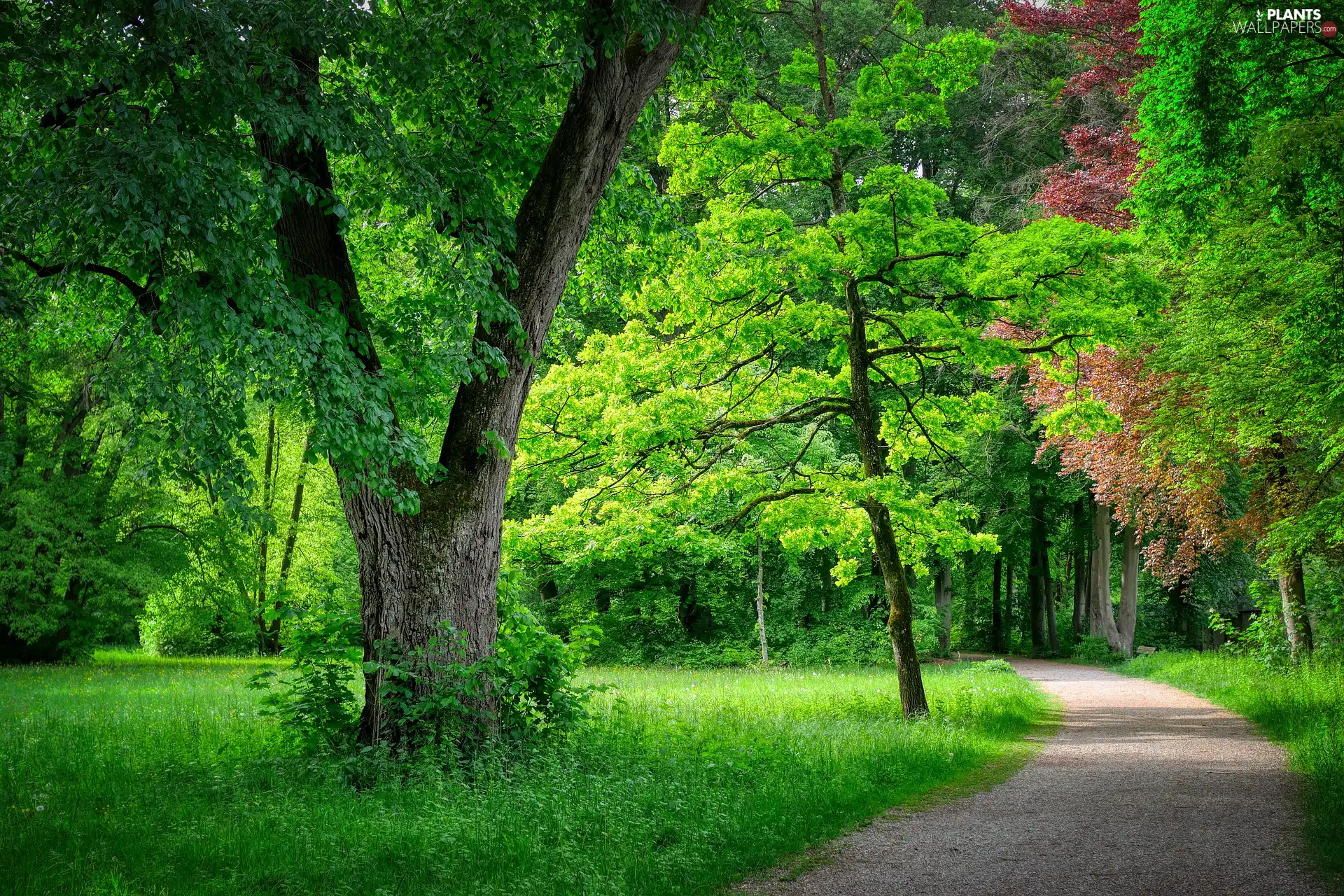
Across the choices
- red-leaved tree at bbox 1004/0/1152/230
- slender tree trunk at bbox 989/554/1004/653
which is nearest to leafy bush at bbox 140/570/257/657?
red-leaved tree at bbox 1004/0/1152/230

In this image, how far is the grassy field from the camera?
5.08 metres

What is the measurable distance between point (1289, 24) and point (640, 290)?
25.3 feet

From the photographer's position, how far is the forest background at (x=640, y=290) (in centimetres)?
555

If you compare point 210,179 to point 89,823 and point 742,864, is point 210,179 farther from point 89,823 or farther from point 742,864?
point 742,864

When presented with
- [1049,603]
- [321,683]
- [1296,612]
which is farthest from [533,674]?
[1049,603]

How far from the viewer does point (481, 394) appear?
8102 mm

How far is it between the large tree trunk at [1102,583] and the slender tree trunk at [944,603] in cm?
492

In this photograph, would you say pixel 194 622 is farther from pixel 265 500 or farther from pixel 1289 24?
pixel 1289 24

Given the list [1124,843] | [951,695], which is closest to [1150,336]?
[951,695]

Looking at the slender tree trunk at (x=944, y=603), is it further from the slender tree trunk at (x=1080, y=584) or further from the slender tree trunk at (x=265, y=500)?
the slender tree trunk at (x=265, y=500)

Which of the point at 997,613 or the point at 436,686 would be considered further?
the point at 997,613

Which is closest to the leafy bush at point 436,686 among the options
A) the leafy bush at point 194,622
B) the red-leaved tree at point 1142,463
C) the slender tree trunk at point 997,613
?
the red-leaved tree at point 1142,463

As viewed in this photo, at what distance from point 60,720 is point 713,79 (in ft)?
36.1

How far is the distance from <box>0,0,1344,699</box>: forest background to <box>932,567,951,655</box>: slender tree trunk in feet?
34.1
